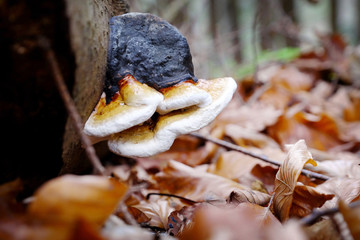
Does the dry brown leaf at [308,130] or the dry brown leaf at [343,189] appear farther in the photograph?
the dry brown leaf at [308,130]

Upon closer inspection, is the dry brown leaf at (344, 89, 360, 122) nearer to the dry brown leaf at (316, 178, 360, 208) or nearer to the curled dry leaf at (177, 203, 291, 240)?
the dry brown leaf at (316, 178, 360, 208)

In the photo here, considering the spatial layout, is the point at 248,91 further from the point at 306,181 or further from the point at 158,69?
the point at 158,69

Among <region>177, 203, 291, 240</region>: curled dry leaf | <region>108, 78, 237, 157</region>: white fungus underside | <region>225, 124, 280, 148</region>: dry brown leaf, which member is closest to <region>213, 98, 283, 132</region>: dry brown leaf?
<region>225, 124, 280, 148</region>: dry brown leaf

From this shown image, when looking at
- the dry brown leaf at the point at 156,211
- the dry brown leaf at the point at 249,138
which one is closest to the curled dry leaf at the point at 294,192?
the dry brown leaf at the point at 156,211

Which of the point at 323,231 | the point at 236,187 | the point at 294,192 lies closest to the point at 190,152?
the point at 236,187

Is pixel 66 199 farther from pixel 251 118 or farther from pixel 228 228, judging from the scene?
pixel 251 118

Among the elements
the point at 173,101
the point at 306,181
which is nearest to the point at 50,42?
the point at 173,101

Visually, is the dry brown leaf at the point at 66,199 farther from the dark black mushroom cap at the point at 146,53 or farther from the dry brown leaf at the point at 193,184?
the dry brown leaf at the point at 193,184
